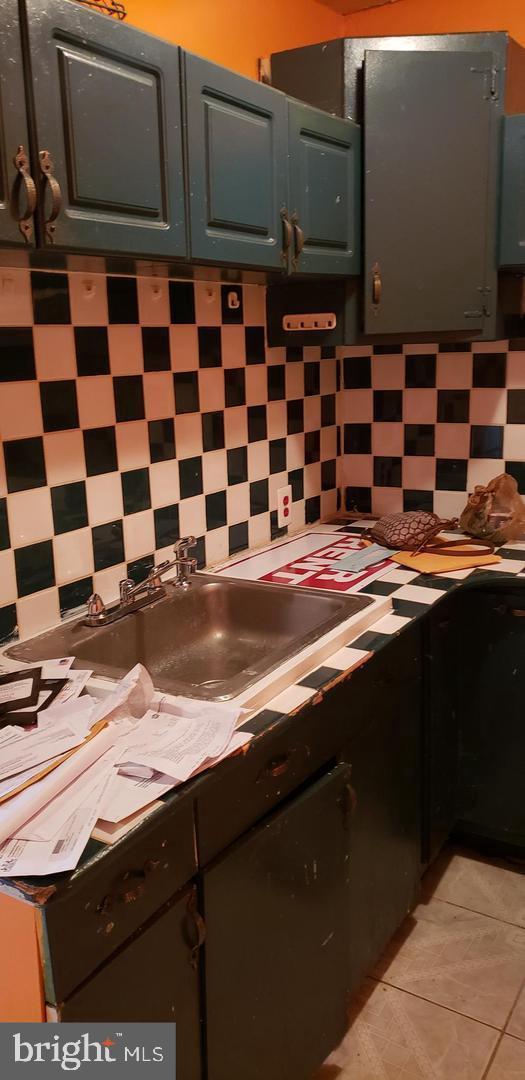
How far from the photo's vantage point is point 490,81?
210 cm

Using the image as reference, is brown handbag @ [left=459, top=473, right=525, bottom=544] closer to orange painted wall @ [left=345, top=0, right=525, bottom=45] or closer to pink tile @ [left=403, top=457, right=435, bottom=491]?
pink tile @ [left=403, top=457, right=435, bottom=491]

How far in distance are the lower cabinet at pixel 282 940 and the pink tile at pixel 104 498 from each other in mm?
752

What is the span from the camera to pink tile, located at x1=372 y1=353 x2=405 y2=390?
2688 mm

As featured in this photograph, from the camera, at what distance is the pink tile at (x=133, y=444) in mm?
1912

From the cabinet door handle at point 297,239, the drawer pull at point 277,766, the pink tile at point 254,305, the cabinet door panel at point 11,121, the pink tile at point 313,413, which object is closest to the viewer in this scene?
the cabinet door panel at point 11,121

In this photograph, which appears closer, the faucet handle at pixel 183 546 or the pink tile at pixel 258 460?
the faucet handle at pixel 183 546

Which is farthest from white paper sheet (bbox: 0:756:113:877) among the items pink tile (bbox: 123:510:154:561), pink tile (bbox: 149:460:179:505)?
pink tile (bbox: 149:460:179:505)

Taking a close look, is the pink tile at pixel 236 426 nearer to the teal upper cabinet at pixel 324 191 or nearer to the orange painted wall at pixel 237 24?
the teal upper cabinet at pixel 324 191

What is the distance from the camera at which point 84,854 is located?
3.34ft

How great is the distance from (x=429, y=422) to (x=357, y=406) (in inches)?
10.3

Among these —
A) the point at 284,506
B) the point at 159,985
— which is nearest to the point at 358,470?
the point at 284,506

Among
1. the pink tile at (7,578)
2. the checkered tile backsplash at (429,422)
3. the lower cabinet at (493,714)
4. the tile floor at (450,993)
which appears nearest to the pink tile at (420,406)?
the checkered tile backsplash at (429,422)

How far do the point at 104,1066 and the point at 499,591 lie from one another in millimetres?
1467

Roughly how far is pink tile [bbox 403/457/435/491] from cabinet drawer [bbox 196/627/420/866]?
38.0 inches
